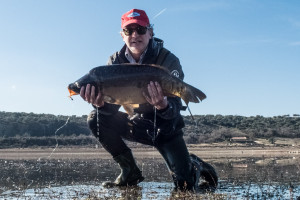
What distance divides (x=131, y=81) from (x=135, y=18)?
137 cm

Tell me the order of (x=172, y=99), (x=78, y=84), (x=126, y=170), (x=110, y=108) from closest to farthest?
(x=78, y=84)
(x=172, y=99)
(x=110, y=108)
(x=126, y=170)

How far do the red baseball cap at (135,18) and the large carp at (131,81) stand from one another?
1.17 m

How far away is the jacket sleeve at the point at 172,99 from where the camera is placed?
5910mm

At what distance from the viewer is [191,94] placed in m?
5.36

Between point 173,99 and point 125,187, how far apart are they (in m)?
1.65

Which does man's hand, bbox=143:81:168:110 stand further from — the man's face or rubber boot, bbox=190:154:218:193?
rubber boot, bbox=190:154:218:193

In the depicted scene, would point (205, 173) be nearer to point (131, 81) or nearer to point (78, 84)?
point (131, 81)

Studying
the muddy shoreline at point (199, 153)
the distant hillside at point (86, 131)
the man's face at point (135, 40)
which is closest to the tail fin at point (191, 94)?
the man's face at point (135, 40)

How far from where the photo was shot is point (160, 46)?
6652 millimetres

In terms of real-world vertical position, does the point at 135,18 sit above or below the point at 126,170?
above

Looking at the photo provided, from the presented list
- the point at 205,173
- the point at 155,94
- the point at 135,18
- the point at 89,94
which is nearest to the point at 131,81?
the point at 155,94

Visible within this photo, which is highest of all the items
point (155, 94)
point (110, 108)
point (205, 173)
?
point (155, 94)

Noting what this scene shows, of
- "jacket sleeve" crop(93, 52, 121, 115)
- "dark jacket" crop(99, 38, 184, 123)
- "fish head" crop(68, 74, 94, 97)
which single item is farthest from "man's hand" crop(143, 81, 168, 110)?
"jacket sleeve" crop(93, 52, 121, 115)

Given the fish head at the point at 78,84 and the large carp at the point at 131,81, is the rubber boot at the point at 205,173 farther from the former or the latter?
the fish head at the point at 78,84
